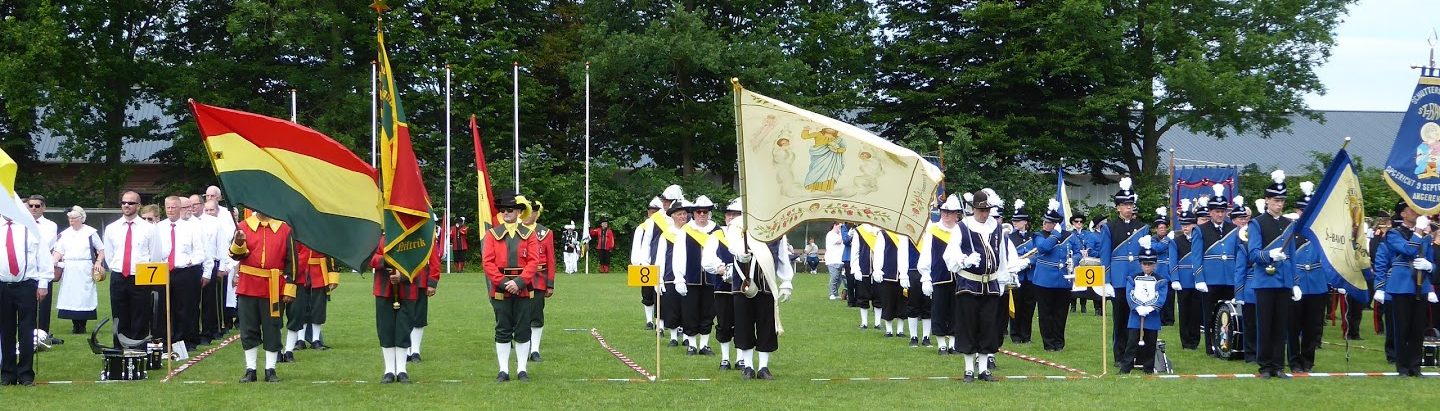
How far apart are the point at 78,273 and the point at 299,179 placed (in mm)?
8341

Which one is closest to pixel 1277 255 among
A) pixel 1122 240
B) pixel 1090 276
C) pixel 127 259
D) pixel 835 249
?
pixel 1090 276

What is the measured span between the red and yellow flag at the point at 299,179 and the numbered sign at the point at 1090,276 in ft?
22.2

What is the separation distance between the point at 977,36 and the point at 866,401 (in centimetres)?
3636

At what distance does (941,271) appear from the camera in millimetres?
13977

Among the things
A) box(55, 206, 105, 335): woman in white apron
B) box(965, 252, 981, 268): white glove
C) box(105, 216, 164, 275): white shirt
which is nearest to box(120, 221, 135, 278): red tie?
box(105, 216, 164, 275): white shirt

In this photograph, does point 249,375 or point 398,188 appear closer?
point 398,188

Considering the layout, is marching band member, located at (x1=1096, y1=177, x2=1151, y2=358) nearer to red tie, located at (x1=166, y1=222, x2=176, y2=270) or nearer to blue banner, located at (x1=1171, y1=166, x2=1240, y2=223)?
red tie, located at (x1=166, y1=222, x2=176, y2=270)

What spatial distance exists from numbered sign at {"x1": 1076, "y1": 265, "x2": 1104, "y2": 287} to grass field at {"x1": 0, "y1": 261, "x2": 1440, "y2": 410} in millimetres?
947

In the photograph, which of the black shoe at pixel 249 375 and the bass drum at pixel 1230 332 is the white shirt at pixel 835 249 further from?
the black shoe at pixel 249 375

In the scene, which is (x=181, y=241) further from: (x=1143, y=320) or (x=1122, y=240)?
(x=1122, y=240)

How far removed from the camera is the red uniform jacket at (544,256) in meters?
12.8

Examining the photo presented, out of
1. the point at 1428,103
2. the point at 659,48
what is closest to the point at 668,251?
the point at 1428,103

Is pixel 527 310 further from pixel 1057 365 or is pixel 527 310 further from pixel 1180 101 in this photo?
pixel 1180 101

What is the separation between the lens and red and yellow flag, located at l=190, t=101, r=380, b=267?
1100 centimetres
